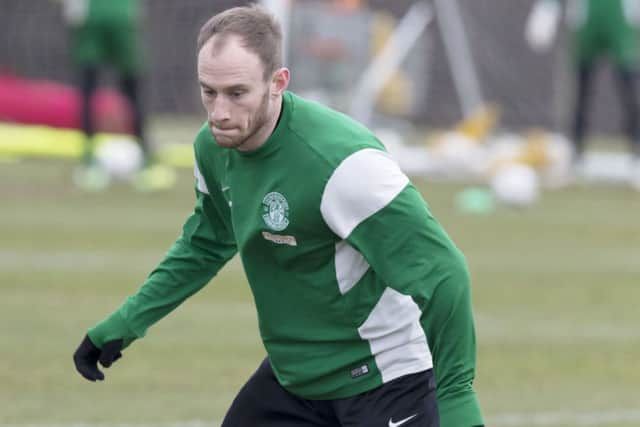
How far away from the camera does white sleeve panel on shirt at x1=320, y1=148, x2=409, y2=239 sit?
425cm

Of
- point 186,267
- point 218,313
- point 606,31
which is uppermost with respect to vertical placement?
point 606,31

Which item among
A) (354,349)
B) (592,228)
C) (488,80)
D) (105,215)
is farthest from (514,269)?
(488,80)

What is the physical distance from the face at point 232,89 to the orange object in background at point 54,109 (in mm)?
15227

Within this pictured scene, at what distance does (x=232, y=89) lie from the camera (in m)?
4.22

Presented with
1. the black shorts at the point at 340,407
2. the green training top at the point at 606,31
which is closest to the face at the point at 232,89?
the black shorts at the point at 340,407

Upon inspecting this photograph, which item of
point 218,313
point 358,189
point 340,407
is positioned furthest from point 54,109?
point 358,189

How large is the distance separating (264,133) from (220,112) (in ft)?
0.67

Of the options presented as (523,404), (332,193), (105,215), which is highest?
(105,215)

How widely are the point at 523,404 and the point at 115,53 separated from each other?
29.9 feet

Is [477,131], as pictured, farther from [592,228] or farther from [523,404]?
[523,404]

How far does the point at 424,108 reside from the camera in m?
24.0

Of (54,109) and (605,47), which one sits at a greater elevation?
(54,109)

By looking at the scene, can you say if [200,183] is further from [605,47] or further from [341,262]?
[605,47]

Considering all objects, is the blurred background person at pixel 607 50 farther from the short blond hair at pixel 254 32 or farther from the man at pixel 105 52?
the short blond hair at pixel 254 32
